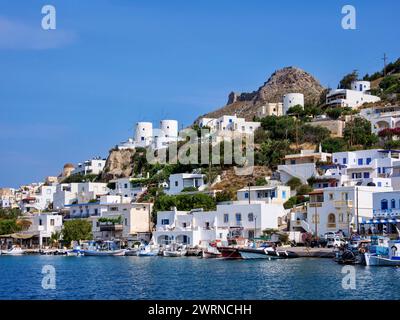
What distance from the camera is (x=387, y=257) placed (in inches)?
1556

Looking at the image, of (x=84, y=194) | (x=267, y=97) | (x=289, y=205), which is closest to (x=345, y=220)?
(x=289, y=205)

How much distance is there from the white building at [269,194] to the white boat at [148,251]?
29.2ft

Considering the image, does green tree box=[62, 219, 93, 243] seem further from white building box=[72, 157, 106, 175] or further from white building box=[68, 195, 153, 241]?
white building box=[72, 157, 106, 175]

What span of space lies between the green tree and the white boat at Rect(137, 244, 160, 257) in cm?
1114

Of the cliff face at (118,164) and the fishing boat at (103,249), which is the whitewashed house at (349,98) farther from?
the fishing boat at (103,249)

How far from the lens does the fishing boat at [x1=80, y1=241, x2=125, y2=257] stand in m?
61.2

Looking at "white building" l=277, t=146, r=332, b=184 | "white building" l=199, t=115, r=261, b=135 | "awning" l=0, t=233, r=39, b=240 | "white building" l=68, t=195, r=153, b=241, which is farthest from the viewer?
"white building" l=199, t=115, r=261, b=135

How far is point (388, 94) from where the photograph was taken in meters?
85.3

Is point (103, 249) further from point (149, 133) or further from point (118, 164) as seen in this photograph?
point (149, 133)

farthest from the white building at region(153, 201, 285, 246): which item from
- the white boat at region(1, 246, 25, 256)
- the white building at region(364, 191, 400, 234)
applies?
the white boat at region(1, 246, 25, 256)

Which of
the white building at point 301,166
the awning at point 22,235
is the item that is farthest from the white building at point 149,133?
the white building at point 301,166

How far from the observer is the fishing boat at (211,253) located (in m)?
50.7

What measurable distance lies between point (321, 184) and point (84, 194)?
3365 cm

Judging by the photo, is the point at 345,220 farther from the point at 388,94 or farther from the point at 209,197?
the point at 388,94
